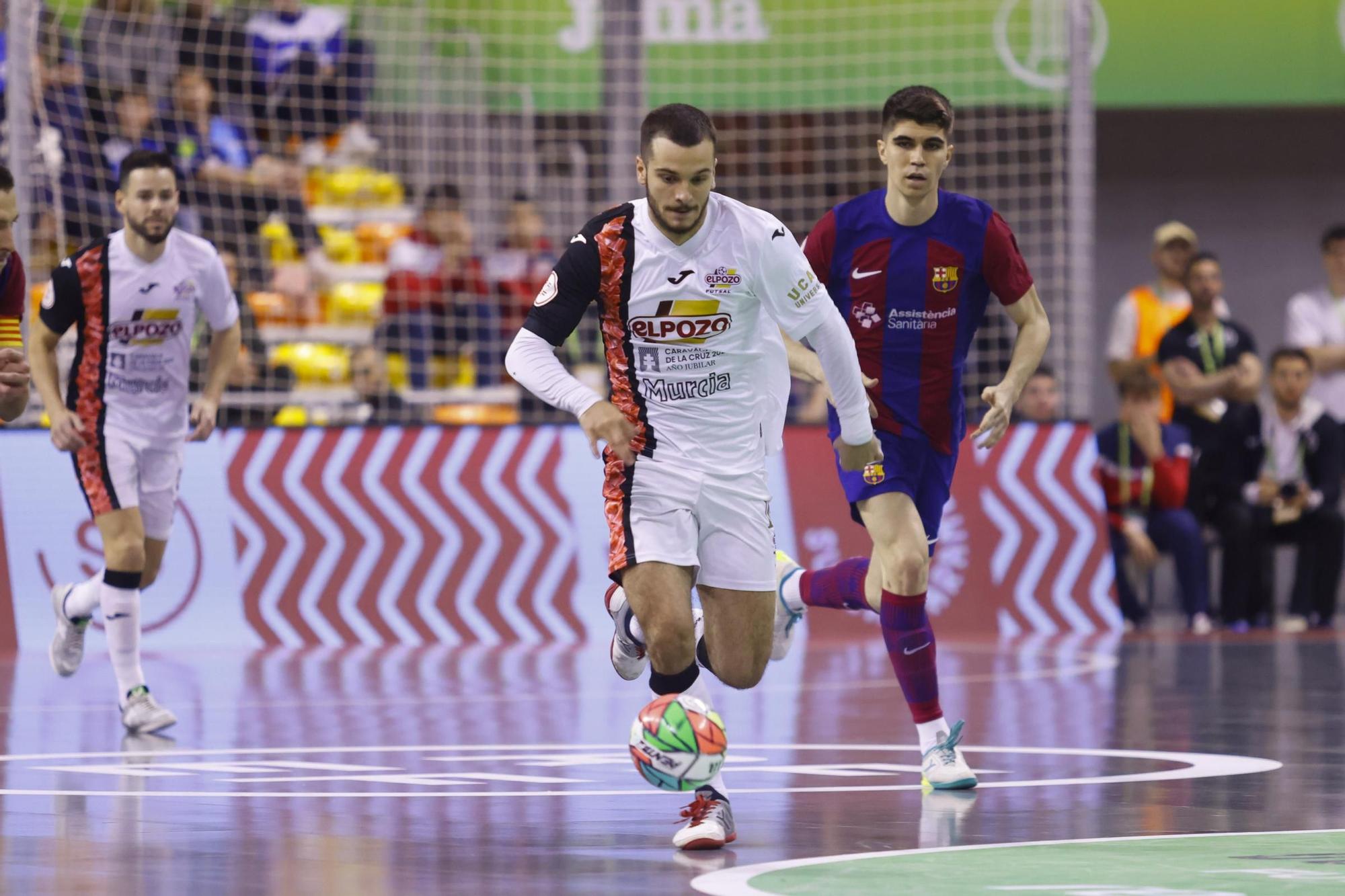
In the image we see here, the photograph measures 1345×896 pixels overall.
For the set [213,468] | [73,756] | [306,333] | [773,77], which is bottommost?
[73,756]

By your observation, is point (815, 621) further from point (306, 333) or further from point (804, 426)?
point (306, 333)

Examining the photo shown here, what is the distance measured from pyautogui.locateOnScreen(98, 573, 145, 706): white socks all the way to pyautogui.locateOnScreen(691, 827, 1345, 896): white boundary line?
4.86 meters

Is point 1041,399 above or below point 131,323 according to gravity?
below

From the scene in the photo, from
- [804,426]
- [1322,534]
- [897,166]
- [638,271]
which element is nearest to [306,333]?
[804,426]

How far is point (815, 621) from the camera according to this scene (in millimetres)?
14539

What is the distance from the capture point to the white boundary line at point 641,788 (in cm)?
725

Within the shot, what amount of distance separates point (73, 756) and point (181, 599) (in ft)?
18.1

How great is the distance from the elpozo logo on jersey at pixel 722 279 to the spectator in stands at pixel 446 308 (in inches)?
379

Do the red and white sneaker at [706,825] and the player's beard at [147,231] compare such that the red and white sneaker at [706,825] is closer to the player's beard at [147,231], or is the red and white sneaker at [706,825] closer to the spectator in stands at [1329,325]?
the player's beard at [147,231]

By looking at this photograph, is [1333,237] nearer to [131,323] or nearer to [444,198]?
[444,198]

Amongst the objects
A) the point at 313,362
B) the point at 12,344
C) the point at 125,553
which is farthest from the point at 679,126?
the point at 313,362

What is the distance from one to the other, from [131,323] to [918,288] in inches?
157

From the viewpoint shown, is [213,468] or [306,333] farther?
[306,333]

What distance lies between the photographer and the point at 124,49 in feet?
55.3
